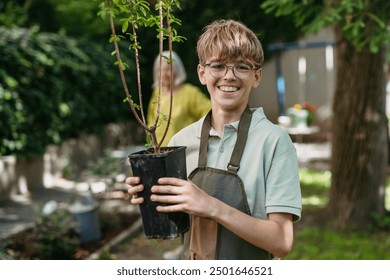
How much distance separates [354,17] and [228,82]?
2.92 metres

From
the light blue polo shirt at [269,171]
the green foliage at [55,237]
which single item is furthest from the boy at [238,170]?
the green foliage at [55,237]

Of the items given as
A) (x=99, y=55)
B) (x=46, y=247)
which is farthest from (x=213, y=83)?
(x=99, y=55)

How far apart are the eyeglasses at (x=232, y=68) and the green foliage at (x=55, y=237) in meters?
3.61

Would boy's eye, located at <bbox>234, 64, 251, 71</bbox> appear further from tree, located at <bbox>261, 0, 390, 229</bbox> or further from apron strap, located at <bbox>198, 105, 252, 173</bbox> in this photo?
tree, located at <bbox>261, 0, 390, 229</bbox>

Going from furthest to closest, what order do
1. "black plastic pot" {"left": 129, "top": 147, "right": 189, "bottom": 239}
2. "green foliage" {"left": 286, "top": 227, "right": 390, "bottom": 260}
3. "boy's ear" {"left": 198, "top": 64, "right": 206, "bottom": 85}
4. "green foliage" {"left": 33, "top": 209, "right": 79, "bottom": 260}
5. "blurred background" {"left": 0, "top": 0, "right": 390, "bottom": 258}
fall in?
"blurred background" {"left": 0, "top": 0, "right": 390, "bottom": 258} < "green foliage" {"left": 286, "top": 227, "right": 390, "bottom": 260} < "green foliage" {"left": 33, "top": 209, "right": 79, "bottom": 260} < "boy's ear" {"left": 198, "top": 64, "right": 206, "bottom": 85} < "black plastic pot" {"left": 129, "top": 147, "right": 189, "bottom": 239}

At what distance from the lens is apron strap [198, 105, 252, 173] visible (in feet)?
4.91

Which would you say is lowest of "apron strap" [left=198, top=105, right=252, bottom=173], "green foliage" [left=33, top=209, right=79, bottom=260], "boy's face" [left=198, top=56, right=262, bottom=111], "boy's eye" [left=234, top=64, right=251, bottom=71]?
"green foliage" [left=33, top=209, right=79, bottom=260]

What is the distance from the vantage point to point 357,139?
591cm

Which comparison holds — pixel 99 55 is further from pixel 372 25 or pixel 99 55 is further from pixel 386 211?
pixel 372 25

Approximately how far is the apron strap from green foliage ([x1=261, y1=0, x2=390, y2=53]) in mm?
2393

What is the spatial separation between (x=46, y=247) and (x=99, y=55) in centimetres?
607

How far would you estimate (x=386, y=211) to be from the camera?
6395mm

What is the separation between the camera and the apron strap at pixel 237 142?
1495 mm

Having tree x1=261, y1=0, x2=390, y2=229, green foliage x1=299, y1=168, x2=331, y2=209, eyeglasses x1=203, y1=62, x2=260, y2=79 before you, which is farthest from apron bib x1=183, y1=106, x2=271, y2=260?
green foliage x1=299, y1=168, x2=331, y2=209
